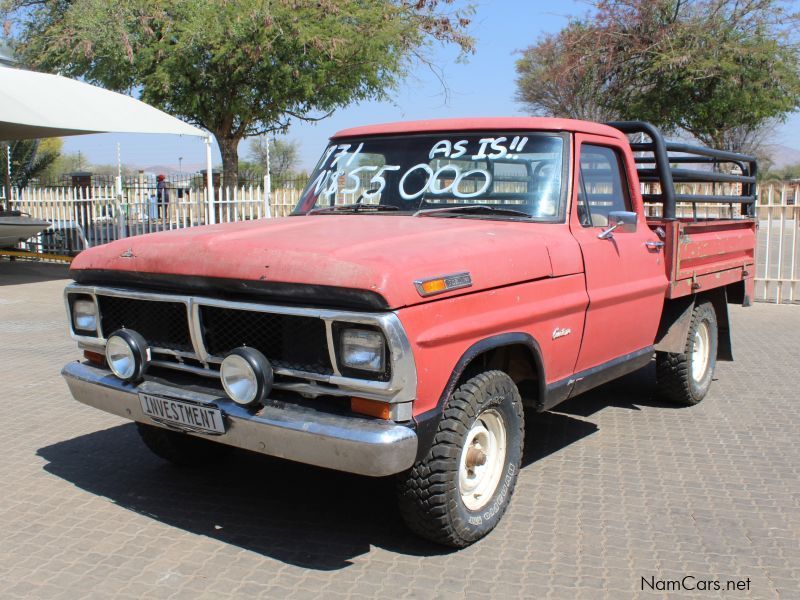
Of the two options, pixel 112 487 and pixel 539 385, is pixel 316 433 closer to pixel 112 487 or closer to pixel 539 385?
pixel 539 385

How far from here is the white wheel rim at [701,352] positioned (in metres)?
6.54

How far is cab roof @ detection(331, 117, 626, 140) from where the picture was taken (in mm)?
4789

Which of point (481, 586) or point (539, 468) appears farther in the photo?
point (539, 468)

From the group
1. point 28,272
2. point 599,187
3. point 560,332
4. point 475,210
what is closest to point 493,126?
point 475,210

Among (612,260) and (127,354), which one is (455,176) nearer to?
(612,260)

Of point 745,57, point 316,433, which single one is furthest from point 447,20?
point 316,433

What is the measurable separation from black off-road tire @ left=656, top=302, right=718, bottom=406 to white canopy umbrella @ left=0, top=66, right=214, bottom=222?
11.2m

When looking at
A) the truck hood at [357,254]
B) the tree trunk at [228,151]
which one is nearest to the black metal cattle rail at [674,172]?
the truck hood at [357,254]

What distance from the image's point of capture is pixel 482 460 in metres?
3.89

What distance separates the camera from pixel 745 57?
22.6 m

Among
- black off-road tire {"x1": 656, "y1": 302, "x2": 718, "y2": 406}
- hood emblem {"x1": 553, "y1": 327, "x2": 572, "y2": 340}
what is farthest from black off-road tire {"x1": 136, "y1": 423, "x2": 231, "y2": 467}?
black off-road tire {"x1": 656, "y1": 302, "x2": 718, "y2": 406}

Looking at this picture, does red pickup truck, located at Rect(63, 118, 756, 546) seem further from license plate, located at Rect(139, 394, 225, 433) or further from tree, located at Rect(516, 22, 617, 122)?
tree, located at Rect(516, 22, 617, 122)

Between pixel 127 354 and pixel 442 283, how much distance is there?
1616mm

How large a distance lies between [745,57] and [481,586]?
895 inches
